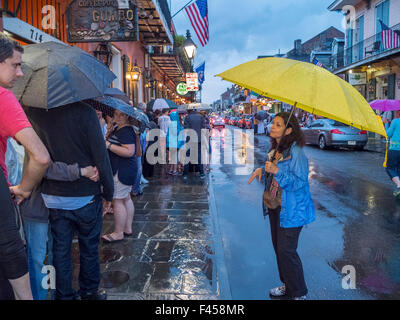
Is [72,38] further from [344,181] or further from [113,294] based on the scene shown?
[344,181]

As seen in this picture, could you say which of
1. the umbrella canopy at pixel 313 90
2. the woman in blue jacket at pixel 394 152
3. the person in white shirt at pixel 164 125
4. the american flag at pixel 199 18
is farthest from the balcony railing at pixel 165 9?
the umbrella canopy at pixel 313 90

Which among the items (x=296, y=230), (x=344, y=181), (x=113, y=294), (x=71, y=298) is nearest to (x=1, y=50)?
(x=71, y=298)

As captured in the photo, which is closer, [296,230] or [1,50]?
[1,50]

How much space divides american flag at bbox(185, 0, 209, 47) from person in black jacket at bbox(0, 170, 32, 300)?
530 inches

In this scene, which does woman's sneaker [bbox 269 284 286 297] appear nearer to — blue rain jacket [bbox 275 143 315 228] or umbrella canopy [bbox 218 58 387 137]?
blue rain jacket [bbox 275 143 315 228]

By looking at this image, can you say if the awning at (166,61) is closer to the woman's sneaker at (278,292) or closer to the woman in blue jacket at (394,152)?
the woman in blue jacket at (394,152)

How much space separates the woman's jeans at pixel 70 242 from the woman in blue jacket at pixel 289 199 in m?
1.56

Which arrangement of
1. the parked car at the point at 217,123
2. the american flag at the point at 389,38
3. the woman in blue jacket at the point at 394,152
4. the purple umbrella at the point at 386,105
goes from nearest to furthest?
the woman in blue jacket at the point at 394,152
the purple umbrella at the point at 386,105
the american flag at the point at 389,38
the parked car at the point at 217,123

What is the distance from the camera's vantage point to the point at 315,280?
389 centimetres

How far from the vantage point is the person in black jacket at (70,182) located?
8.91ft

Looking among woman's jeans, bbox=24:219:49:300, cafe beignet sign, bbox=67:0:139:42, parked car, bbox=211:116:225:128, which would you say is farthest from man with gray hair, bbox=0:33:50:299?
parked car, bbox=211:116:225:128

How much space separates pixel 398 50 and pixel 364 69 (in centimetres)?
709

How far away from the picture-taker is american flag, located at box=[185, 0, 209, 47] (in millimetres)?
14195

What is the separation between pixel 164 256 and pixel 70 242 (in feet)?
5.48
